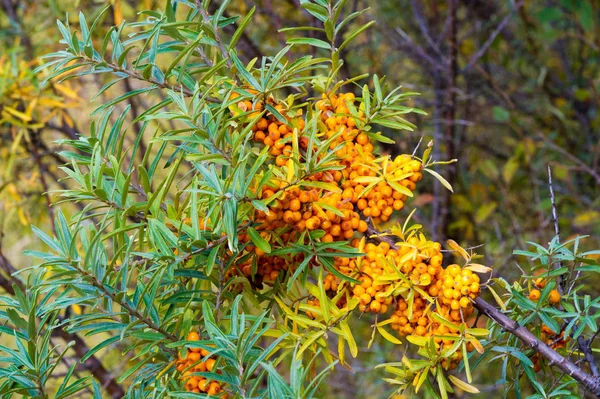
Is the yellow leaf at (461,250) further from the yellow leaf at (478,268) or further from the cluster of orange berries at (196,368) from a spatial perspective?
the cluster of orange berries at (196,368)

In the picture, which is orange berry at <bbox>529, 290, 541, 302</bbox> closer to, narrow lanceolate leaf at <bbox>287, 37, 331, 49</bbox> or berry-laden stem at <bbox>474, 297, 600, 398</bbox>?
berry-laden stem at <bbox>474, 297, 600, 398</bbox>

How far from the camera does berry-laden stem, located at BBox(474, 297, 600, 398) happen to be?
25.3 inches

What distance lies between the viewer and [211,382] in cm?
62

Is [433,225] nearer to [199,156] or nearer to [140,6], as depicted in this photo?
[140,6]

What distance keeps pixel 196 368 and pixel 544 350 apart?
37cm

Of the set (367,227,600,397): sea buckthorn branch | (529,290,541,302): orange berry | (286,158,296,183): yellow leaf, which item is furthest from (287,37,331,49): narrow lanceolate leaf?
(529,290,541,302): orange berry

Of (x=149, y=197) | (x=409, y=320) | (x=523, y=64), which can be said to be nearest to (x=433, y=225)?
(x=523, y=64)

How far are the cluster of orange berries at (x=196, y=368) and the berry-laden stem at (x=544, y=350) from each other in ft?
0.95

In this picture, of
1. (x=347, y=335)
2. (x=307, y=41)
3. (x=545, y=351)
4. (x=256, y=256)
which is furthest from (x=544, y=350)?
(x=307, y=41)

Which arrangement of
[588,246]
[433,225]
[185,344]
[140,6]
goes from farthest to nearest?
1. [588,246]
2. [433,225]
3. [140,6]
4. [185,344]

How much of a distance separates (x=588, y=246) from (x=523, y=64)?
79cm

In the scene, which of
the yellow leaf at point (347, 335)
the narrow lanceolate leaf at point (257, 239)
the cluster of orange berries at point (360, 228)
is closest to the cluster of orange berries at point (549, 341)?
the cluster of orange berries at point (360, 228)

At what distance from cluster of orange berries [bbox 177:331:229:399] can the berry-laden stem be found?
11.3 inches

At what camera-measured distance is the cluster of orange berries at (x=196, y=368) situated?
612mm
